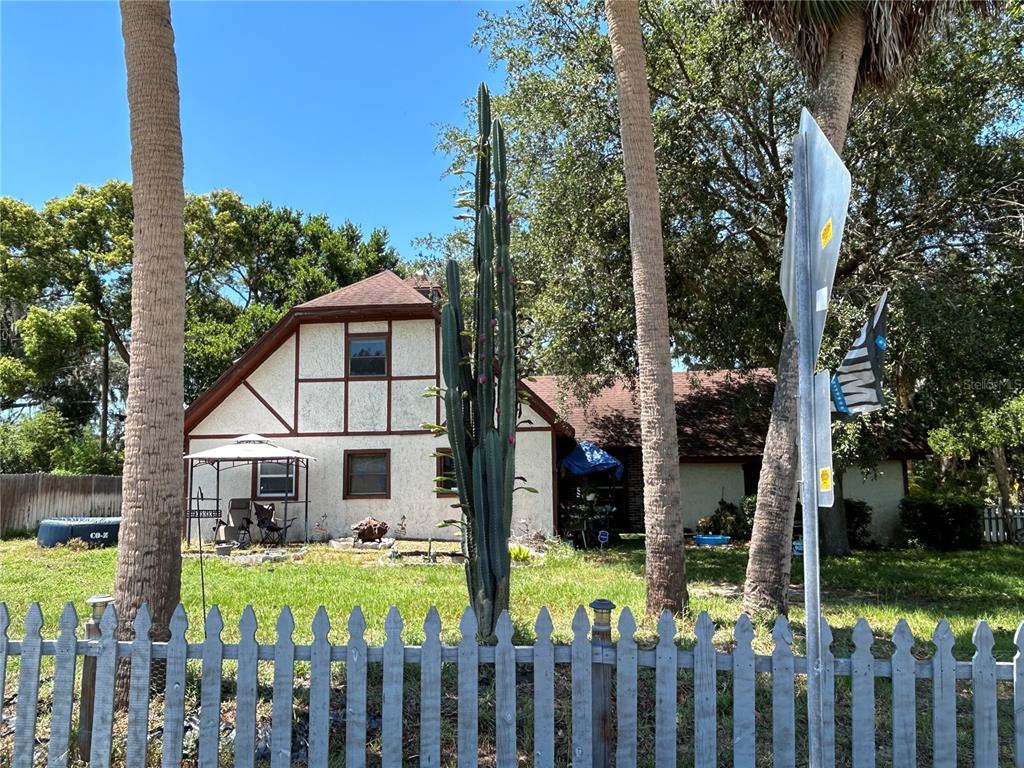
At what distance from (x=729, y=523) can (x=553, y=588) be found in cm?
1069

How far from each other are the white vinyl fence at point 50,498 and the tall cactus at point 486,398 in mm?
18753

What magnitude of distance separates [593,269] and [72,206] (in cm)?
2586

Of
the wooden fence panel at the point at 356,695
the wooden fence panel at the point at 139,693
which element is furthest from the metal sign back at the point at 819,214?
the wooden fence panel at the point at 139,693

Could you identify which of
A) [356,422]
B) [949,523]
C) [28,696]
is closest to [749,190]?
[949,523]

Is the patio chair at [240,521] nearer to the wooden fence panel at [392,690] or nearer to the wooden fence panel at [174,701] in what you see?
the wooden fence panel at [174,701]

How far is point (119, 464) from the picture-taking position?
29.3 metres

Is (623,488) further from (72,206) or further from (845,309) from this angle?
(72,206)

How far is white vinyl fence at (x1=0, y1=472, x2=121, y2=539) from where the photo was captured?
19.8 m

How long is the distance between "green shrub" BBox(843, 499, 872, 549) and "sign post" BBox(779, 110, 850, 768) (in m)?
16.7

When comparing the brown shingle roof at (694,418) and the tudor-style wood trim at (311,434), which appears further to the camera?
the brown shingle roof at (694,418)

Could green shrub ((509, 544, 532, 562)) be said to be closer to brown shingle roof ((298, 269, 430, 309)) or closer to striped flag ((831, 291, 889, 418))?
brown shingle roof ((298, 269, 430, 309))

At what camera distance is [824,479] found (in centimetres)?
296

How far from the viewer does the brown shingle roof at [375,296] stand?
1836 centimetres
